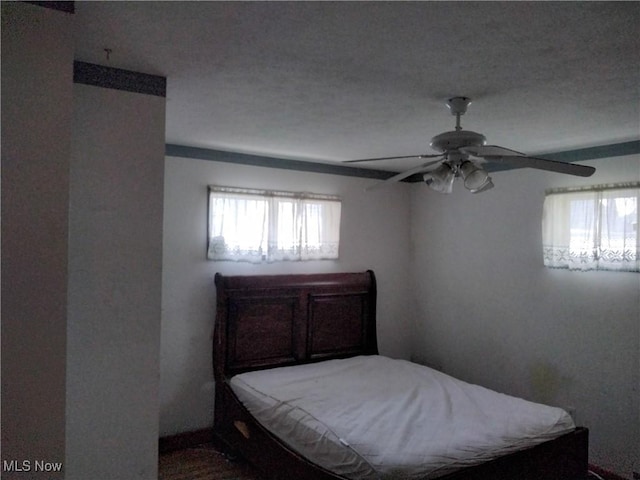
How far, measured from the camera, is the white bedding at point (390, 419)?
2334 mm

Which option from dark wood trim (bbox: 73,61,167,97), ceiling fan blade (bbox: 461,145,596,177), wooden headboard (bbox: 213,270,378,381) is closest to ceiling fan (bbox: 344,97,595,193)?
ceiling fan blade (bbox: 461,145,596,177)

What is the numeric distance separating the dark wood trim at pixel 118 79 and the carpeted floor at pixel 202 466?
103 inches

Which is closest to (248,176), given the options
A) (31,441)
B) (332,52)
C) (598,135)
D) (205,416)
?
(205,416)

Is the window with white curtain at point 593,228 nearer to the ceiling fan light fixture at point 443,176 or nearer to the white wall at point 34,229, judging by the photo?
the ceiling fan light fixture at point 443,176

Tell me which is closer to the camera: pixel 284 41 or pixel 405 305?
pixel 284 41

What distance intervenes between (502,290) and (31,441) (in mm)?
3660

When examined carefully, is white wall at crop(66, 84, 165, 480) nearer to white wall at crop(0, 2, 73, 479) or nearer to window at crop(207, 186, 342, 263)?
white wall at crop(0, 2, 73, 479)

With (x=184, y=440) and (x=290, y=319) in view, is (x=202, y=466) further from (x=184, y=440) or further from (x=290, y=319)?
(x=290, y=319)

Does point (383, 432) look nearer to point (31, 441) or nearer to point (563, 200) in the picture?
point (31, 441)

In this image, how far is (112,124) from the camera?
6.46 ft

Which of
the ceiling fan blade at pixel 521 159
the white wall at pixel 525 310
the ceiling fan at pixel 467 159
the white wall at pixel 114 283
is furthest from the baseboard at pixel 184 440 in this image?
the ceiling fan blade at pixel 521 159

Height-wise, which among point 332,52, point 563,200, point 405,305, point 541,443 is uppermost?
point 332,52

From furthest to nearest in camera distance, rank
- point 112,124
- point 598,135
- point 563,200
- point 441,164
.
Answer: point 563,200 → point 598,135 → point 441,164 → point 112,124

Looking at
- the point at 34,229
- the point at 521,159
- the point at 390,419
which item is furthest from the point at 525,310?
the point at 34,229
